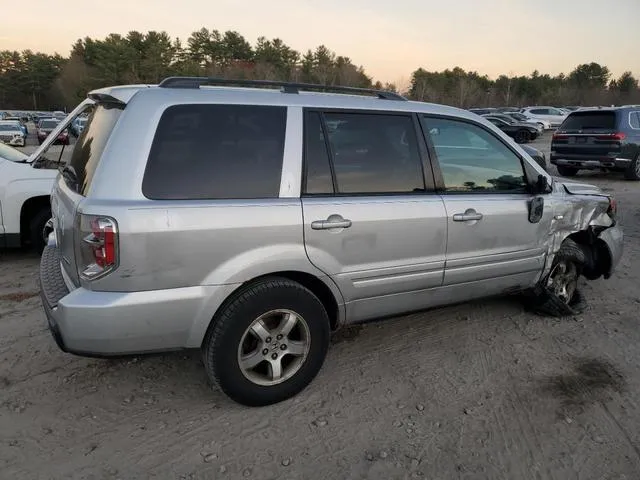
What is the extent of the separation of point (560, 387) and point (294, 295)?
74.8 inches

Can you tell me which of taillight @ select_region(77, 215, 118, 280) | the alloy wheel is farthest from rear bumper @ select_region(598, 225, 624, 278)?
taillight @ select_region(77, 215, 118, 280)

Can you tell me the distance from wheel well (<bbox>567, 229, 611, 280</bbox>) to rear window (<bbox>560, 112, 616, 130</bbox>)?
9221 millimetres

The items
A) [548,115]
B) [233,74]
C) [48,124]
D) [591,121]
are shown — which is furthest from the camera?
[233,74]

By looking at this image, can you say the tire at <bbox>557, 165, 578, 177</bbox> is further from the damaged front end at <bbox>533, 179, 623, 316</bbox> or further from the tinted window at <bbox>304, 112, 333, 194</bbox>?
the tinted window at <bbox>304, 112, 333, 194</bbox>

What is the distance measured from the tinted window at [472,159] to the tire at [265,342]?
4.49ft

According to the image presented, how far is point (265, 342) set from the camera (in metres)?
2.91

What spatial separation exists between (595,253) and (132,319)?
13.7ft

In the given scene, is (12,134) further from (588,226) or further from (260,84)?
(588,226)

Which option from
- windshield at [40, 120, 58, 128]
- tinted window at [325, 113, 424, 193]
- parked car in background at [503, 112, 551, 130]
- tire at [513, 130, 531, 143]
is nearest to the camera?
tinted window at [325, 113, 424, 193]

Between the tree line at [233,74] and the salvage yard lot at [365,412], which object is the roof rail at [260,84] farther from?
the tree line at [233,74]

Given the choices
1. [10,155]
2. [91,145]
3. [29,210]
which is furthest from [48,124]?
[91,145]

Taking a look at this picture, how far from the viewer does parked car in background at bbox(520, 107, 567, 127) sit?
33.9m

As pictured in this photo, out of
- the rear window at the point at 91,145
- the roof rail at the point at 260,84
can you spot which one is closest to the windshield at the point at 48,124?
the rear window at the point at 91,145

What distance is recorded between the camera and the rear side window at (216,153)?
2.58 meters
